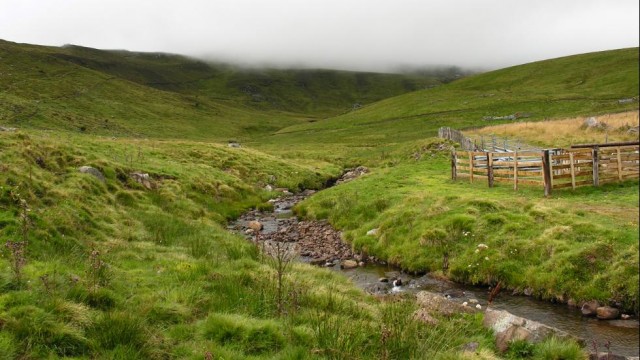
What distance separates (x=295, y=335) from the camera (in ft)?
29.0

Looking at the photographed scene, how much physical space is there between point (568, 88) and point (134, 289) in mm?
132034

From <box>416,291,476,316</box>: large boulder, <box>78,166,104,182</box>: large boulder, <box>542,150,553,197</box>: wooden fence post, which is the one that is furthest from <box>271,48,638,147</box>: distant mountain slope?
<box>416,291,476,316</box>: large boulder

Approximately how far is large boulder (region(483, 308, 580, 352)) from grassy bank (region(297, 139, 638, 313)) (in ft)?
8.02

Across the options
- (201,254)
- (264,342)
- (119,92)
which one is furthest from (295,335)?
(119,92)

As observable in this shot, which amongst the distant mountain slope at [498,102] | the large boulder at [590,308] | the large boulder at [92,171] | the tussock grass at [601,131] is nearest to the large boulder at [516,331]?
the large boulder at [590,308]

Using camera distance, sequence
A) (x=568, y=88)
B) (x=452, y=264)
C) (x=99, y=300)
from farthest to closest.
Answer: (x=568, y=88) → (x=452, y=264) → (x=99, y=300)

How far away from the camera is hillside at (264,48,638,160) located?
9238cm

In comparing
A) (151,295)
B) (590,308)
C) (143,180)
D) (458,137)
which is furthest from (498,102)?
(151,295)

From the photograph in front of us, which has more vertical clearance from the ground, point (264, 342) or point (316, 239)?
point (264, 342)

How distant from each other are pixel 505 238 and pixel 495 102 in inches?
4175

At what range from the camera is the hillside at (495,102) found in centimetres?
9238

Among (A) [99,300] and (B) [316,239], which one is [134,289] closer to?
(A) [99,300]

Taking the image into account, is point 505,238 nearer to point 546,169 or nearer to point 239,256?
point 546,169

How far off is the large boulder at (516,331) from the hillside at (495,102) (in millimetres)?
63330
